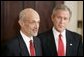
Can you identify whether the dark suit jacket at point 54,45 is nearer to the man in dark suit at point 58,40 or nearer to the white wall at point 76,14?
the man in dark suit at point 58,40

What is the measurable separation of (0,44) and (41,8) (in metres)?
0.66

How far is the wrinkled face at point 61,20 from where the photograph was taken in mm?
1941

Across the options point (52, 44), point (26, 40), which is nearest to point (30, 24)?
point (26, 40)

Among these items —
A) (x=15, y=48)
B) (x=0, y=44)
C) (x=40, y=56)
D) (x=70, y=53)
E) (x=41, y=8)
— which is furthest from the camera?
(x=41, y=8)

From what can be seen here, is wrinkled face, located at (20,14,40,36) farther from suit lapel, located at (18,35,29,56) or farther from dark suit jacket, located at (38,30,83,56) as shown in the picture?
dark suit jacket, located at (38,30,83,56)

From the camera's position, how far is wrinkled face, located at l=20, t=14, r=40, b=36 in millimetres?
1735

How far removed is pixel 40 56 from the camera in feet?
5.97

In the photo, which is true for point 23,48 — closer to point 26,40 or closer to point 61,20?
point 26,40

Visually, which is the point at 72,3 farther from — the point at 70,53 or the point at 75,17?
the point at 70,53

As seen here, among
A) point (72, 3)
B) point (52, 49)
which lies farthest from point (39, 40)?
point (72, 3)

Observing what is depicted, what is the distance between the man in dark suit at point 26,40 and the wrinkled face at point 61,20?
0.23 meters

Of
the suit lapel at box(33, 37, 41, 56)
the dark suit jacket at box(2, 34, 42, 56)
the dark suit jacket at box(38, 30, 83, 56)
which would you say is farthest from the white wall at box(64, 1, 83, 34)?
the dark suit jacket at box(2, 34, 42, 56)

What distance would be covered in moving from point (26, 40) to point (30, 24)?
0.39 feet

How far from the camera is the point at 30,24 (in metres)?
1.75
